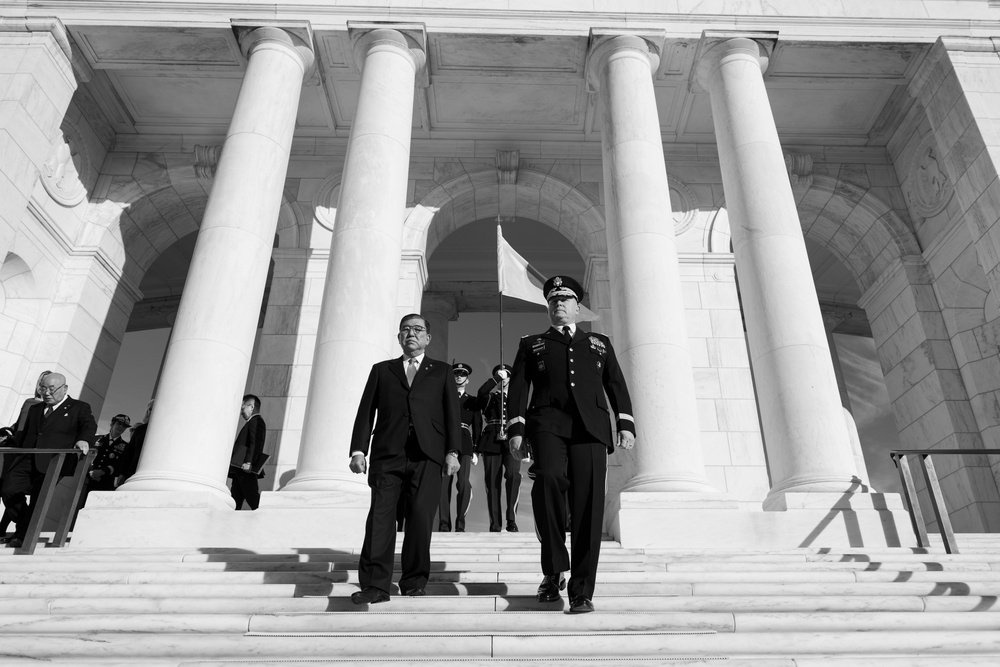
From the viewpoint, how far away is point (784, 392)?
42.7 feet

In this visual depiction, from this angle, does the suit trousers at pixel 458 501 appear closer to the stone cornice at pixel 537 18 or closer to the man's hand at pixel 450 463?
the man's hand at pixel 450 463

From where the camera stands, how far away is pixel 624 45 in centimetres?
1666

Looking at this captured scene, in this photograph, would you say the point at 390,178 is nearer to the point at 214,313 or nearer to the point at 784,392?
the point at 214,313

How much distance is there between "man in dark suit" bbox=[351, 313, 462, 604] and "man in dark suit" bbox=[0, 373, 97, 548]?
22.3ft

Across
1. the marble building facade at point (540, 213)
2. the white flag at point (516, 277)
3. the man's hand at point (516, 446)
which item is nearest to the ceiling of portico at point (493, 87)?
the marble building facade at point (540, 213)

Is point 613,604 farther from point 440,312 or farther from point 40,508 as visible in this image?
point 440,312

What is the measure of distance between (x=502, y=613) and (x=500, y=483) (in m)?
8.61

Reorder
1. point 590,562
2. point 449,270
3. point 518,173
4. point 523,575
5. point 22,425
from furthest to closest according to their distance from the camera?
point 449,270 < point 518,173 < point 22,425 < point 523,575 < point 590,562

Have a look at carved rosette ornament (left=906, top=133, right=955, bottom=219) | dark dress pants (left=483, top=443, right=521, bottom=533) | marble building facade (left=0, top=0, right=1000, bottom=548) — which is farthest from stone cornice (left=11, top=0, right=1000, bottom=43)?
dark dress pants (left=483, top=443, right=521, bottom=533)

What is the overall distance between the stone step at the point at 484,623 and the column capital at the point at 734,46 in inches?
541

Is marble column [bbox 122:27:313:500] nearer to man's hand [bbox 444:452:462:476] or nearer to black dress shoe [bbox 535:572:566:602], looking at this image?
man's hand [bbox 444:452:462:476]

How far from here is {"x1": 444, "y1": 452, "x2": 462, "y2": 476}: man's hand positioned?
6961mm

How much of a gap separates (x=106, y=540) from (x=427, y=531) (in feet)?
22.2

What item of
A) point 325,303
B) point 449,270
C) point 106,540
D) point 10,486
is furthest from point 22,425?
point 449,270
